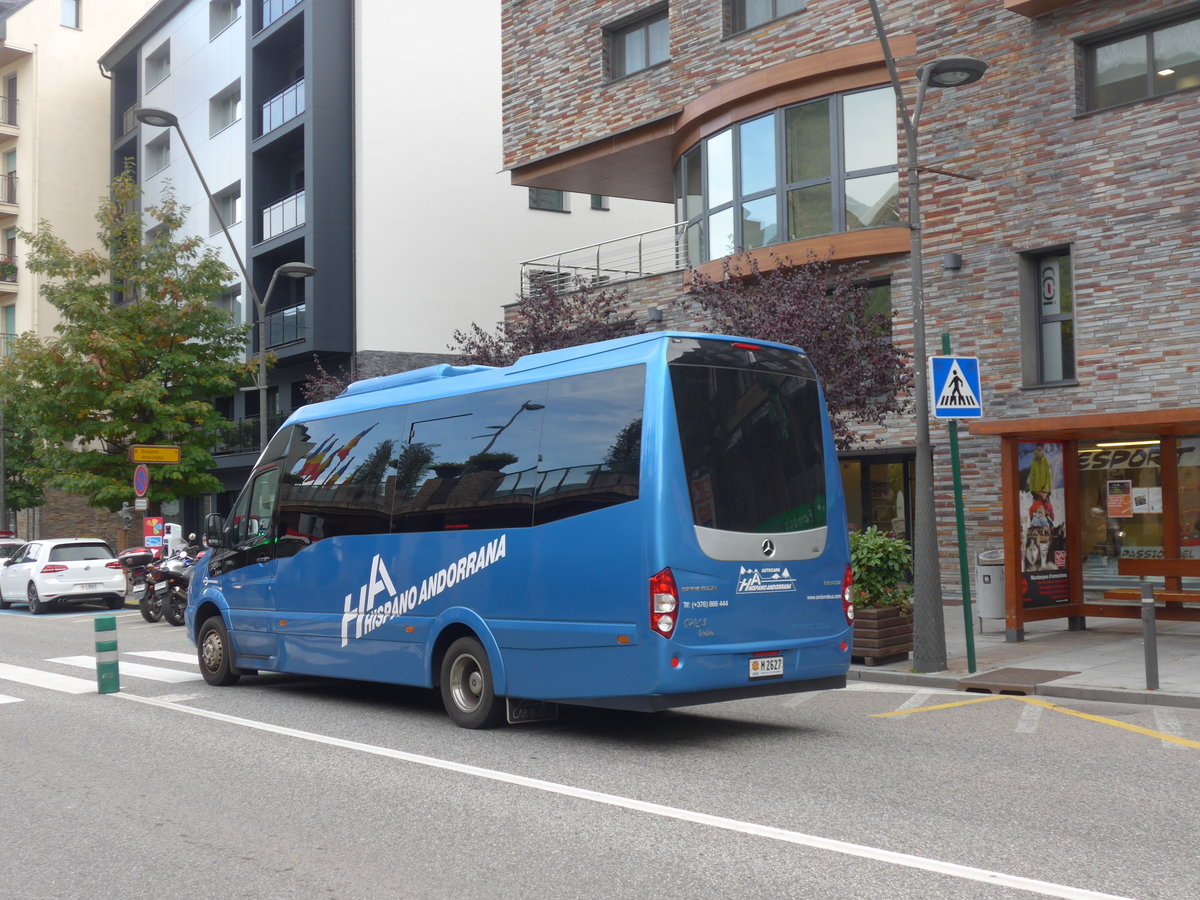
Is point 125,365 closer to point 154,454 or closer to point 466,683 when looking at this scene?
point 154,454

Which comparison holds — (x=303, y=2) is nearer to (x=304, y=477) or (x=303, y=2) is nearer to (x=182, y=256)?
(x=182, y=256)

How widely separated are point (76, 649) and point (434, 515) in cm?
950

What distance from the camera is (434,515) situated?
32.9ft

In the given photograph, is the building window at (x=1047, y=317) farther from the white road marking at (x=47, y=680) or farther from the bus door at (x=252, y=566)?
the white road marking at (x=47, y=680)

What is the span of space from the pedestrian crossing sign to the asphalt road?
2824 mm

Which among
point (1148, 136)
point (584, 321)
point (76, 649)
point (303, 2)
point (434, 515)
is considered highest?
point (303, 2)

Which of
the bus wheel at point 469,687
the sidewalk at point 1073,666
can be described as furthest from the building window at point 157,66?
the bus wheel at point 469,687

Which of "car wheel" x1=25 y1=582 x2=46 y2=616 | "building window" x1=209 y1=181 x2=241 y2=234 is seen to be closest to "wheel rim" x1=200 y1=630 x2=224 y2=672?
"car wheel" x1=25 y1=582 x2=46 y2=616

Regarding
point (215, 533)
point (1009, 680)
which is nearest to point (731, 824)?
point (1009, 680)

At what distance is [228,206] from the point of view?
39.2m

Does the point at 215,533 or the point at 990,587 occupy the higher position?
the point at 215,533

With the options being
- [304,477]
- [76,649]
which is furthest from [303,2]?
[304,477]

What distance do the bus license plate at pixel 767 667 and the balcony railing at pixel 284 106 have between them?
29133mm

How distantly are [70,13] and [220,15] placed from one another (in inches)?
527
